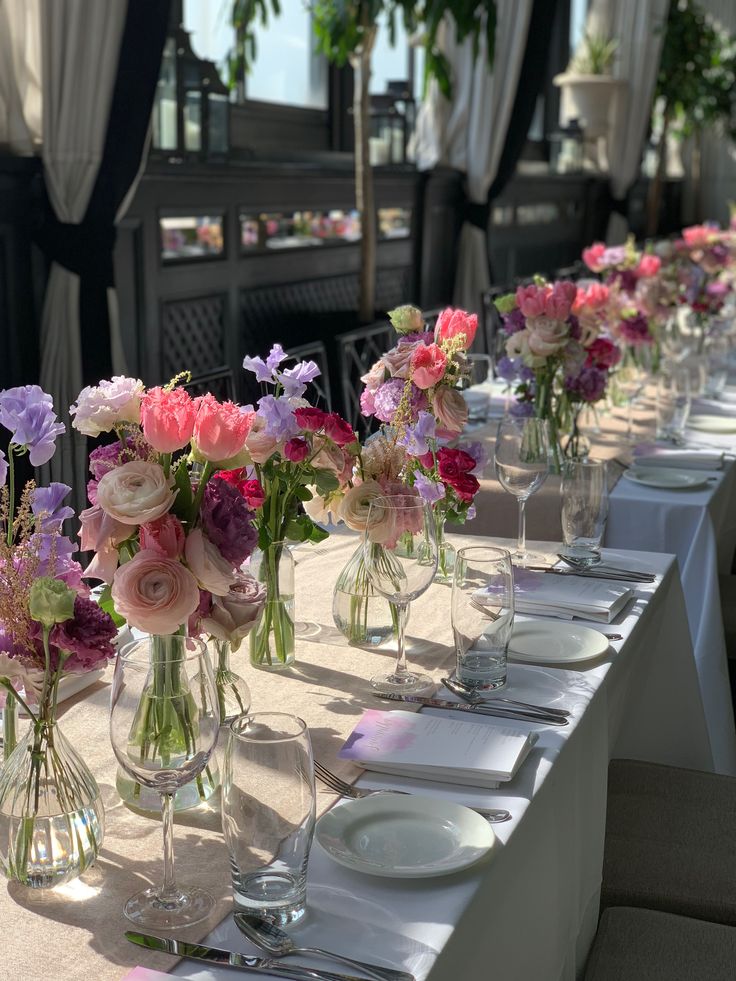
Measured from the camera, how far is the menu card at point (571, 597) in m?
1.82

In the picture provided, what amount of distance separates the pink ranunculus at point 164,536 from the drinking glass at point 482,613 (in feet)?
1.36

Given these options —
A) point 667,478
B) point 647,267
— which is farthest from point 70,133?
point 667,478

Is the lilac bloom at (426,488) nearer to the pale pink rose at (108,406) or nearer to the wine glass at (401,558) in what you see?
the wine glass at (401,558)

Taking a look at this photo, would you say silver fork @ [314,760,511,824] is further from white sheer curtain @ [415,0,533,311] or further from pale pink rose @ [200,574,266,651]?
white sheer curtain @ [415,0,533,311]

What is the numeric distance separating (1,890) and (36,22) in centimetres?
305

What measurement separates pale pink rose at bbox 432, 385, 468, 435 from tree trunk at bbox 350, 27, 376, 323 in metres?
3.54

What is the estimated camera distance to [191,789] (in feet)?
4.03

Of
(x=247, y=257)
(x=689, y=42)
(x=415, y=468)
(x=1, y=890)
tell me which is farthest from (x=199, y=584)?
(x=689, y=42)

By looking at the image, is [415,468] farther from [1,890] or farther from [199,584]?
[1,890]

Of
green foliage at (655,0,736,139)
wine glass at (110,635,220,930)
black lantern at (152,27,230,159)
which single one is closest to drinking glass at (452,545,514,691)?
wine glass at (110,635,220,930)

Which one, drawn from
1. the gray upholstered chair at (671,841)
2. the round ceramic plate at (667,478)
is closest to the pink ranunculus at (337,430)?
the gray upholstered chair at (671,841)

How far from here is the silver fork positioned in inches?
47.8

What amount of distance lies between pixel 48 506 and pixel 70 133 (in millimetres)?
2677

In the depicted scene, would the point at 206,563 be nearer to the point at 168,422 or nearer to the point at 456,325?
the point at 168,422
